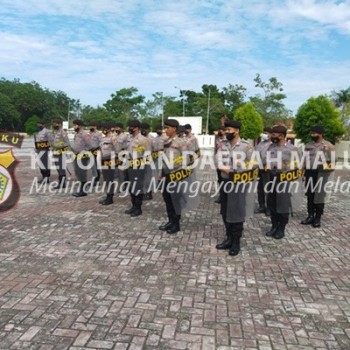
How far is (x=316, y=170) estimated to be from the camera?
6.63 metres

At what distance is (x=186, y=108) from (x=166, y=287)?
6349 centimetres

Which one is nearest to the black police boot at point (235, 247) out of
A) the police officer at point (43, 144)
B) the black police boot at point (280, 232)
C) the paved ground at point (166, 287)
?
the paved ground at point (166, 287)

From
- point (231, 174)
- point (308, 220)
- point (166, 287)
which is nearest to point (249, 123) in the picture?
point (308, 220)

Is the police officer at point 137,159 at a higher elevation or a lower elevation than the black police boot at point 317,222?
higher

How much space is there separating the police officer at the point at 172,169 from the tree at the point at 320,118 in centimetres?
1788

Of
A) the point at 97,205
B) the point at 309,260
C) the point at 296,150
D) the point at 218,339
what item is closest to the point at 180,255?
the point at 309,260

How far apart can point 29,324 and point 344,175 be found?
1481 centimetres

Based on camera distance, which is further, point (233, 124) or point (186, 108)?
point (186, 108)

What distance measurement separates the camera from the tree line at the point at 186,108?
2327cm

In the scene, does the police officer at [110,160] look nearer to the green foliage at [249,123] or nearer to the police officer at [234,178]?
the police officer at [234,178]

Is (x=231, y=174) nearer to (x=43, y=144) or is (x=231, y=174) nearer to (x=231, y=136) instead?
(x=231, y=136)

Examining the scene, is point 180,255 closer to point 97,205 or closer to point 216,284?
point 216,284

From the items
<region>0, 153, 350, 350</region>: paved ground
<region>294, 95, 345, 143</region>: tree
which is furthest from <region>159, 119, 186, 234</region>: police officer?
<region>294, 95, 345, 143</region>: tree

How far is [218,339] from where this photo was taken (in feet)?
10.0
